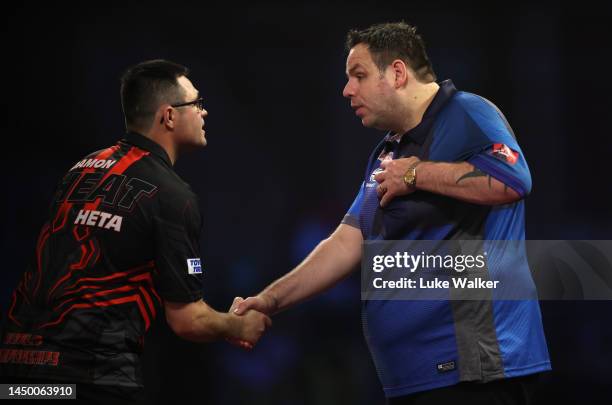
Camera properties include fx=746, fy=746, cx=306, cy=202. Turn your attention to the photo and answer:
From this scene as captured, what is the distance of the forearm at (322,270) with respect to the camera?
111 inches

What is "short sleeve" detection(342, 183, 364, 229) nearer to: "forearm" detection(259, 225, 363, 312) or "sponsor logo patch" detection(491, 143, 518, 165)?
"forearm" detection(259, 225, 363, 312)

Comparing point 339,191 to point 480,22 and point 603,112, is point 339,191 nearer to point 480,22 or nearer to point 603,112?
point 480,22

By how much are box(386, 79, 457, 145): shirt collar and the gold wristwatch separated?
0.15m

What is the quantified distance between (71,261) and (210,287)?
2486mm

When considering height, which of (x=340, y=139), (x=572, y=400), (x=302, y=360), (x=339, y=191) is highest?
(x=340, y=139)

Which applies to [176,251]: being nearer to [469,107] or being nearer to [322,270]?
[322,270]

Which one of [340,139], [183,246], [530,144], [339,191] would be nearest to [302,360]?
[339,191]

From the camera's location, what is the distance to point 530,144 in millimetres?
4891

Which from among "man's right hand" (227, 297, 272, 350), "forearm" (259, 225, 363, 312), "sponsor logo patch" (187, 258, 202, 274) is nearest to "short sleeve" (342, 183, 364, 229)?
"forearm" (259, 225, 363, 312)

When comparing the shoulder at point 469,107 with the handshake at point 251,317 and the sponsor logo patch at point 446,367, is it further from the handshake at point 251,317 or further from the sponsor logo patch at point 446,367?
the handshake at point 251,317

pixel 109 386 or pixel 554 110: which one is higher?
pixel 554 110

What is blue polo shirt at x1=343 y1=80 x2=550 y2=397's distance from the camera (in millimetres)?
2184

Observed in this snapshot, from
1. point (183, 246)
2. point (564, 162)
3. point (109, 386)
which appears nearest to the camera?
point (109, 386)

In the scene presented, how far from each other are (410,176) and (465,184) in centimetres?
19
